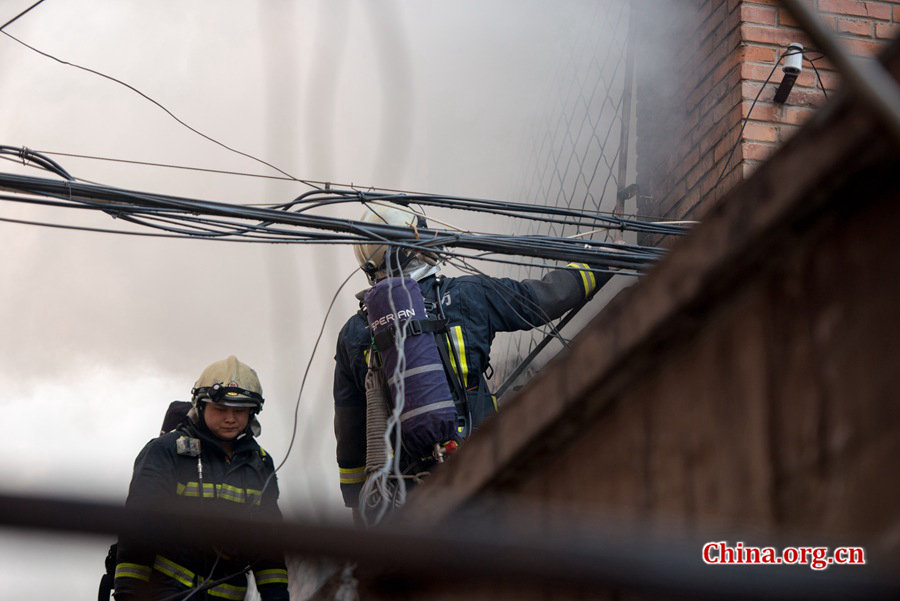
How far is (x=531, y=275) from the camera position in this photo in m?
8.38

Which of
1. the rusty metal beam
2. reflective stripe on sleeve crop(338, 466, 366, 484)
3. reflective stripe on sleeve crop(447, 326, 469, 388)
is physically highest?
reflective stripe on sleeve crop(447, 326, 469, 388)

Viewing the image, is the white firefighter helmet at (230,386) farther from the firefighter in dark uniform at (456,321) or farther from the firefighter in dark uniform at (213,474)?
the firefighter in dark uniform at (456,321)

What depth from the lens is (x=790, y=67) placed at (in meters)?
5.38

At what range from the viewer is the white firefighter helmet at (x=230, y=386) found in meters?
5.91

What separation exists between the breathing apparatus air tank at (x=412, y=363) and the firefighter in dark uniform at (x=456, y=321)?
5.7 inches

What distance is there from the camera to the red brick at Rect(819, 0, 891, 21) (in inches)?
220

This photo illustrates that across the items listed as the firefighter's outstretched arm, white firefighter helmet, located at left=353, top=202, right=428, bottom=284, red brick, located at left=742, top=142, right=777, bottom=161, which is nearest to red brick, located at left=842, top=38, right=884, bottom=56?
red brick, located at left=742, top=142, right=777, bottom=161

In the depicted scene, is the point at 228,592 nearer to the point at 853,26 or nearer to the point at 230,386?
the point at 230,386

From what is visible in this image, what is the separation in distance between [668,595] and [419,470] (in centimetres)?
434

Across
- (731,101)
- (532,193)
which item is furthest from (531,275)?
(731,101)

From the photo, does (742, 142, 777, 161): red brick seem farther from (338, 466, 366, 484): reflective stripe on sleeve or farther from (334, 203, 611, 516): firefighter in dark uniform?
(338, 466, 366, 484): reflective stripe on sleeve

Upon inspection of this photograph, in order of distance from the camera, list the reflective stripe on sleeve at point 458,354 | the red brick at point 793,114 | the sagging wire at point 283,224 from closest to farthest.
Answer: the sagging wire at point 283,224, the reflective stripe on sleeve at point 458,354, the red brick at point 793,114

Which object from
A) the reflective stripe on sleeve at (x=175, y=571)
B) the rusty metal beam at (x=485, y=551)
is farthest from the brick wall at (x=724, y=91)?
the rusty metal beam at (x=485, y=551)

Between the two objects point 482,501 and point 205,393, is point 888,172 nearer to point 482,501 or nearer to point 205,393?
point 482,501
